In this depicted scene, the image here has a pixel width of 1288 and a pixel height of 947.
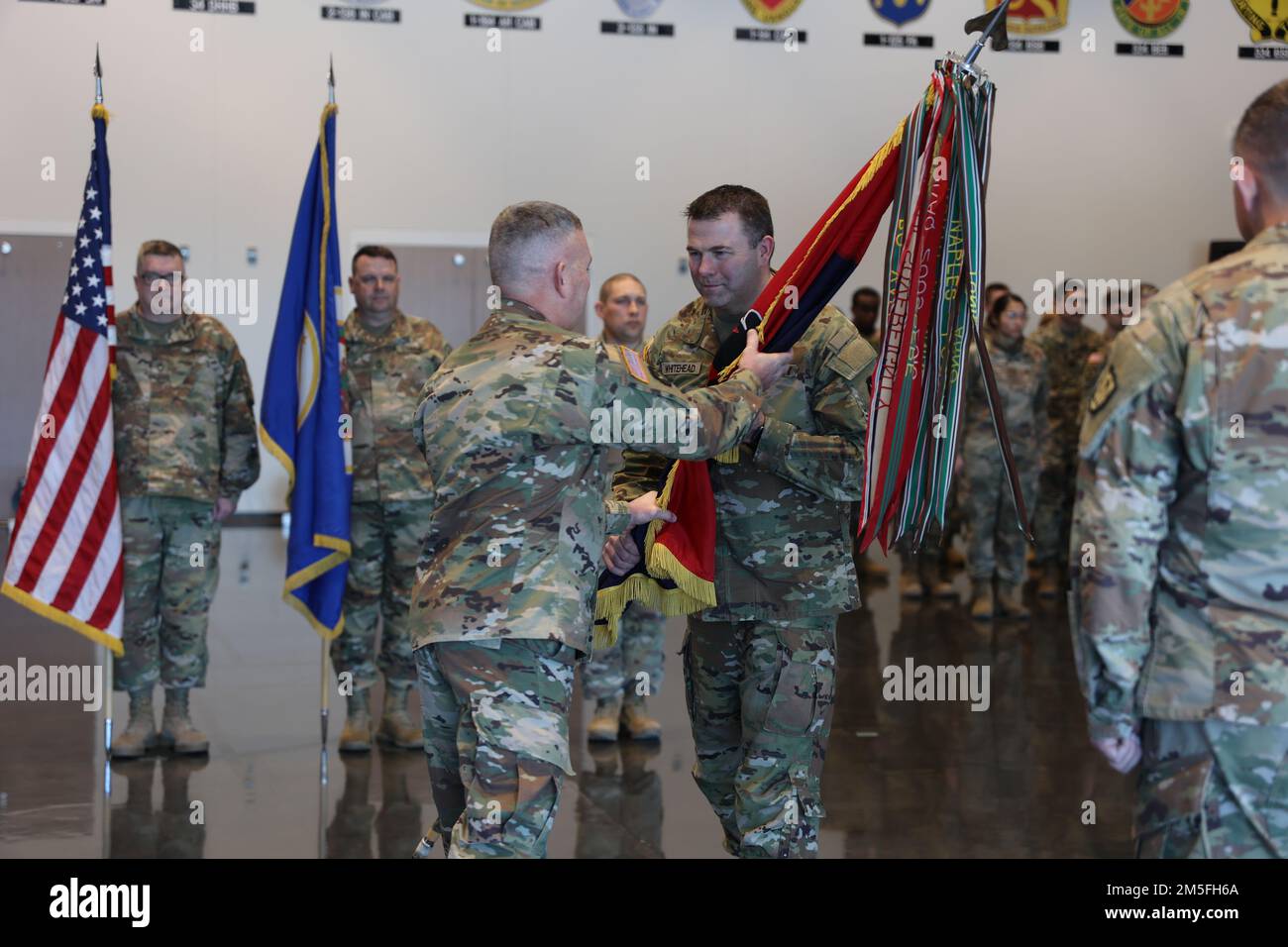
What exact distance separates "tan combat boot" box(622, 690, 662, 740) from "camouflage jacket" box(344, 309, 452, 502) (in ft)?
4.03

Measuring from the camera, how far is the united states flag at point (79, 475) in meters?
4.86

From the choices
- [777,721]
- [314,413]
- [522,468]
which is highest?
[314,413]

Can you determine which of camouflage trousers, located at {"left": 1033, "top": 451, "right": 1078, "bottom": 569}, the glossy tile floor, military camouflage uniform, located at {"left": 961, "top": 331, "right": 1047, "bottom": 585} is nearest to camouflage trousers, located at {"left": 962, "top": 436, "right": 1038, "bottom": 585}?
military camouflage uniform, located at {"left": 961, "top": 331, "right": 1047, "bottom": 585}

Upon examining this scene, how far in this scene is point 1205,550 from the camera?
7.64 ft

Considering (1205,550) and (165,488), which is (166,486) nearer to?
(165,488)

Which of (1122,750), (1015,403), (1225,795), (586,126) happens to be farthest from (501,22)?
(1225,795)

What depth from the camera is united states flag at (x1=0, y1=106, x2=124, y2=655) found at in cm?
486

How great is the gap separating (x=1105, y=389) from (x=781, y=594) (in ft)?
3.96

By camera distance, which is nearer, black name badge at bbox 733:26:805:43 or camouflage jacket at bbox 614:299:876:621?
camouflage jacket at bbox 614:299:876:621

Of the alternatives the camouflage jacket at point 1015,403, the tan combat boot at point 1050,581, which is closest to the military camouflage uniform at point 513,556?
the camouflage jacket at point 1015,403

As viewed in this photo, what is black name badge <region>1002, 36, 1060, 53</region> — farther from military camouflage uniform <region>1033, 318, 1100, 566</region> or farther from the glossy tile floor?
the glossy tile floor

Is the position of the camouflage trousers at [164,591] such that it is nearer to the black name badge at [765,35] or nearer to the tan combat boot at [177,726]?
the tan combat boot at [177,726]
